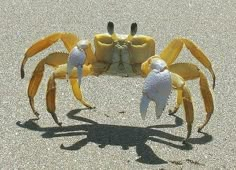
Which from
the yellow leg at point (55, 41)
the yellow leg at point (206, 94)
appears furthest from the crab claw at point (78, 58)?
the yellow leg at point (206, 94)

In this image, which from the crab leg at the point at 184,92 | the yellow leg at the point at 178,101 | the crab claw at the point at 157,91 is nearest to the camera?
the crab claw at the point at 157,91

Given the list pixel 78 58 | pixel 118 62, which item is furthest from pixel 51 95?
pixel 118 62

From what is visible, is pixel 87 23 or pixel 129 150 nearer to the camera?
pixel 129 150

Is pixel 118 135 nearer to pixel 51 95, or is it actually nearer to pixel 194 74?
pixel 51 95

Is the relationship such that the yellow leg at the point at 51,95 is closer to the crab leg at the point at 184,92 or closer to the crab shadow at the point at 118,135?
the crab shadow at the point at 118,135

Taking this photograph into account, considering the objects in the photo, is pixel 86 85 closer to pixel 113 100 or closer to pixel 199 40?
pixel 113 100

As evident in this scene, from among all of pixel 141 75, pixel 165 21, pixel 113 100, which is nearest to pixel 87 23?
pixel 165 21
